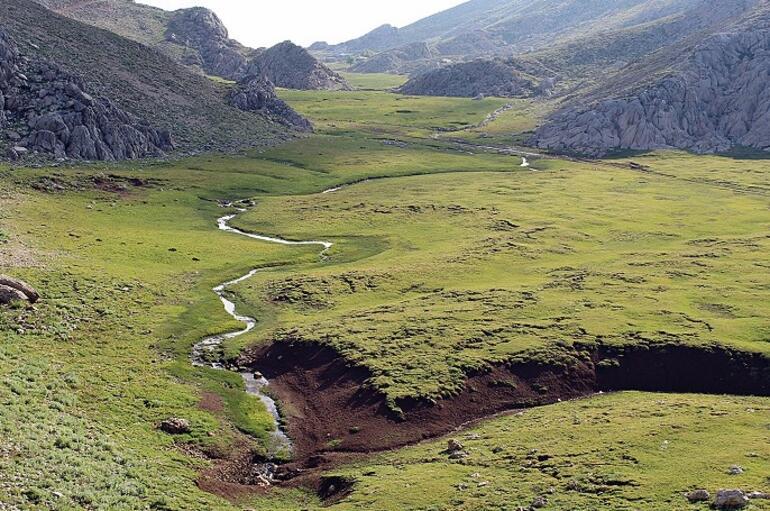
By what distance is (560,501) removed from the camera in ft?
139

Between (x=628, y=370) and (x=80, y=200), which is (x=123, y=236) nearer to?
(x=80, y=200)

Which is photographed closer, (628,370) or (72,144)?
(628,370)

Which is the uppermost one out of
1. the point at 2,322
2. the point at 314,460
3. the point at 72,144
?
the point at 72,144

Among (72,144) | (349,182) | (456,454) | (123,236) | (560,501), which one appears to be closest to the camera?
(560,501)

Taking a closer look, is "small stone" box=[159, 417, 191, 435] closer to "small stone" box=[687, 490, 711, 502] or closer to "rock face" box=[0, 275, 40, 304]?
"rock face" box=[0, 275, 40, 304]

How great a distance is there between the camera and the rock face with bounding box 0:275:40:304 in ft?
231

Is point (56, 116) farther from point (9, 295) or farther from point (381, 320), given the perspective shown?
point (381, 320)

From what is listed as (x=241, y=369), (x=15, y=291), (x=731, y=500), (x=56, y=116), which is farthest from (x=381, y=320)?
(x=56, y=116)

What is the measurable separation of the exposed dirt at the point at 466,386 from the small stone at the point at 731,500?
22150mm

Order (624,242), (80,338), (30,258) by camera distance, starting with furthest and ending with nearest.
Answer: (624,242) < (30,258) < (80,338)

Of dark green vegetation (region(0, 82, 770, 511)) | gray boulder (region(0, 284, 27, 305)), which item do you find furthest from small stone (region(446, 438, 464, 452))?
gray boulder (region(0, 284, 27, 305))

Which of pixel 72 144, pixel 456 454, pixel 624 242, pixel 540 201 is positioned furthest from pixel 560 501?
pixel 72 144

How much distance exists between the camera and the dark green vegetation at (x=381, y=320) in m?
45.2

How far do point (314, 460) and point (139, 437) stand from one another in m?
11.9
